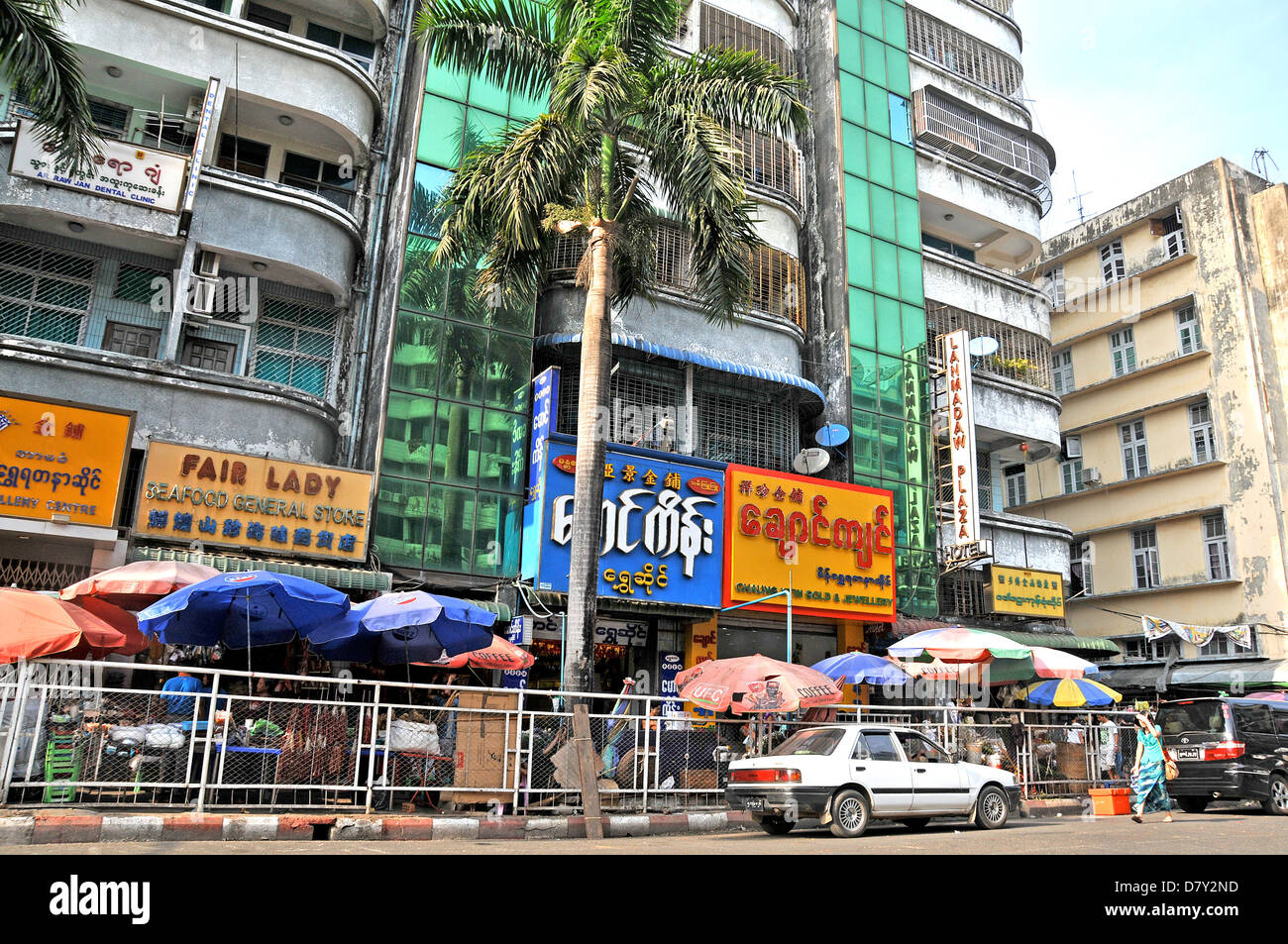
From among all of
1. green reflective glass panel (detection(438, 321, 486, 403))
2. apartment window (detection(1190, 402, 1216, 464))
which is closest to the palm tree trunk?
green reflective glass panel (detection(438, 321, 486, 403))

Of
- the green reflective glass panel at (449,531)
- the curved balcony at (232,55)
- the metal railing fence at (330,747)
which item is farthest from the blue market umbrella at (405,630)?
the curved balcony at (232,55)

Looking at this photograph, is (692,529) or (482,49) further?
(692,529)

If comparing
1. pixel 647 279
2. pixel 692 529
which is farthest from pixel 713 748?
pixel 647 279

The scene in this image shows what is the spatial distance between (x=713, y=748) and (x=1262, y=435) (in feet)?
90.7

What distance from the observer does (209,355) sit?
1898 centimetres

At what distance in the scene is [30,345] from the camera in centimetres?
1605

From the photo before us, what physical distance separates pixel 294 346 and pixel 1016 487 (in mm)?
29878

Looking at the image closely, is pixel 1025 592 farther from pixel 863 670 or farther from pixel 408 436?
pixel 408 436

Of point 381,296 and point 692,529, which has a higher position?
point 381,296

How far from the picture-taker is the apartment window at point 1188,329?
35.6 m

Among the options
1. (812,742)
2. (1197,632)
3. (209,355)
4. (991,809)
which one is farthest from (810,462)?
(1197,632)
